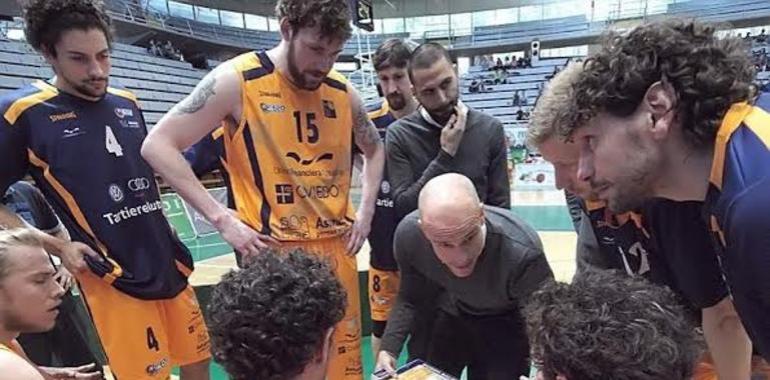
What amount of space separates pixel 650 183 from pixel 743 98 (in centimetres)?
20

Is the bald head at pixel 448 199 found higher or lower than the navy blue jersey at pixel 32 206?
higher

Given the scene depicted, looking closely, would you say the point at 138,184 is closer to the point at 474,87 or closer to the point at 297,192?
the point at 297,192

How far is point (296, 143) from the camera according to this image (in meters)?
1.85

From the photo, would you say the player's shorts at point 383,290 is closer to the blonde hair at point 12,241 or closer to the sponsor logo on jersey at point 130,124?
the sponsor logo on jersey at point 130,124

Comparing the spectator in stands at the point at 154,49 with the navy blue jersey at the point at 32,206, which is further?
the spectator in stands at the point at 154,49

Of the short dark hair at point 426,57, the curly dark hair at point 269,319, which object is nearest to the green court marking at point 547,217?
the short dark hair at point 426,57

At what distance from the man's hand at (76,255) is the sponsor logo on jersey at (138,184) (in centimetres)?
24

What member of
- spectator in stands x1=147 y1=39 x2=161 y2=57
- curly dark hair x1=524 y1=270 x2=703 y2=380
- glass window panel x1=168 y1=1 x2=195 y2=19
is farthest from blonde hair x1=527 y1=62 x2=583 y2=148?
glass window panel x1=168 y1=1 x2=195 y2=19

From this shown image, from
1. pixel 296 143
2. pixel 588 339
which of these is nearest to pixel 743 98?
pixel 588 339

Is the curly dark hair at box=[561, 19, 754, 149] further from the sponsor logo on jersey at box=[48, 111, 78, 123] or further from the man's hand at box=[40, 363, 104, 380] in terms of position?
the man's hand at box=[40, 363, 104, 380]

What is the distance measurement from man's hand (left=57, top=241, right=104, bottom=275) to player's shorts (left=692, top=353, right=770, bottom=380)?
180 cm

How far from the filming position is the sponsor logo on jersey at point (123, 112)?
198 centimetres

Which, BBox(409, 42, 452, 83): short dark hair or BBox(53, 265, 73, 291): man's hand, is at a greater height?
BBox(409, 42, 452, 83): short dark hair

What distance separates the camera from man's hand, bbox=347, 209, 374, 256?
198cm
